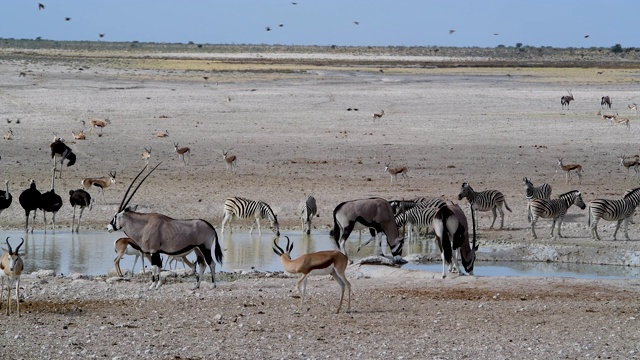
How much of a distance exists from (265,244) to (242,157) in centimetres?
885

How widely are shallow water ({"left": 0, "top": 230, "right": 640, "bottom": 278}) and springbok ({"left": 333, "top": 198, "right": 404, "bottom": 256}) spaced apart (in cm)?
54

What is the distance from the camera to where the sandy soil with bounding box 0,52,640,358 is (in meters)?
9.85

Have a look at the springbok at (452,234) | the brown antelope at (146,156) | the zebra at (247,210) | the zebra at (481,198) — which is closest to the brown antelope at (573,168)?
the zebra at (481,198)

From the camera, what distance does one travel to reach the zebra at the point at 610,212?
1753 cm

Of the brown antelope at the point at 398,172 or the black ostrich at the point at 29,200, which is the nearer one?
the black ostrich at the point at 29,200

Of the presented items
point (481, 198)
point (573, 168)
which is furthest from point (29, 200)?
point (573, 168)

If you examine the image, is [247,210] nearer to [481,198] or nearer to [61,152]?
[481,198]

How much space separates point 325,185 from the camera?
74.2 feet

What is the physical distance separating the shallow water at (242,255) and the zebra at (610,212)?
193cm


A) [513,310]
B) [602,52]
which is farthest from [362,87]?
[602,52]

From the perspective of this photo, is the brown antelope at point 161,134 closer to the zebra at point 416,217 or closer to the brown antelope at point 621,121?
the zebra at point 416,217

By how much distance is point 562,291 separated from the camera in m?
12.4

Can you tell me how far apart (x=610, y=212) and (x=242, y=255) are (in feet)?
20.2

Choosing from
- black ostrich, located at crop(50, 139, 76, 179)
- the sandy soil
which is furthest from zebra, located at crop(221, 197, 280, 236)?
black ostrich, located at crop(50, 139, 76, 179)
